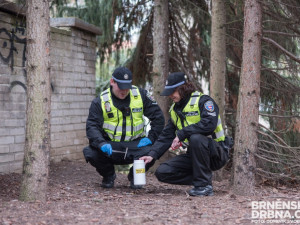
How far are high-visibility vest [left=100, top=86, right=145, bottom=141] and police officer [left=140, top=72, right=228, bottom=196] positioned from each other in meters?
0.36

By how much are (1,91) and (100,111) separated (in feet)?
5.88

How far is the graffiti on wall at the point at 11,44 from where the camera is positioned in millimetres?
6004

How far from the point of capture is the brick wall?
605 cm

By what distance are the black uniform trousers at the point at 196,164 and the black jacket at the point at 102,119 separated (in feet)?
1.60

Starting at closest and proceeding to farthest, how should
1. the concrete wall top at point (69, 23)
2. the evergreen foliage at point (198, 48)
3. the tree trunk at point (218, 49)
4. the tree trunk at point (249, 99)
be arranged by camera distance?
the tree trunk at point (249, 99) → the tree trunk at point (218, 49) → the evergreen foliage at point (198, 48) → the concrete wall top at point (69, 23)

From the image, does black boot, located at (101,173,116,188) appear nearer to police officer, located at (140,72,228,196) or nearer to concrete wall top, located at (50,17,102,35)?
police officer, located at (140,72,228,196)

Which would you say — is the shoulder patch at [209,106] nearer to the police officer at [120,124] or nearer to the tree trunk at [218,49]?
the police officer at [120,124]

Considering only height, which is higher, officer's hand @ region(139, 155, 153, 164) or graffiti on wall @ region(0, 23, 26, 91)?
graffiti on wall @ region(0, 23, 26, 91)

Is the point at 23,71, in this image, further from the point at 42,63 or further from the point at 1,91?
the point at 42,63

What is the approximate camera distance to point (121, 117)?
511cm

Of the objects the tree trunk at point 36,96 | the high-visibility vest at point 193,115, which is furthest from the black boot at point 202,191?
the tree trunk at point 36,96

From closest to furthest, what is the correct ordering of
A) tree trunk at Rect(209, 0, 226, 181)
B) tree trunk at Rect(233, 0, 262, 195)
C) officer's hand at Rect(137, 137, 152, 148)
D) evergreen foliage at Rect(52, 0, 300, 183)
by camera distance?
tree trunk at Rect(233, 0, 262, 195) < officer's hand at Rect(137, 137, 152, 148) < tree trunk at Rect(209, 0, 226, 181) < evergreen foliage at Rect(52, 0, 300, 183)

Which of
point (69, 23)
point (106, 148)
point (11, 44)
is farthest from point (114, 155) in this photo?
point (69, 23)

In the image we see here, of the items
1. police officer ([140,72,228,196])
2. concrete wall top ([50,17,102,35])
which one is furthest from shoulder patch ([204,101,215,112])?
concrete wall top ([50,17,102,35])
